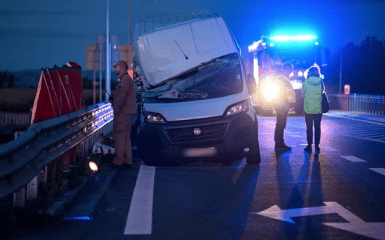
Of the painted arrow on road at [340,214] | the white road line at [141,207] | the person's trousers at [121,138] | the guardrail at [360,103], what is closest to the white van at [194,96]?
the person's trousers at [121,138]

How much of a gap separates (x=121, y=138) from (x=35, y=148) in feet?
14.0

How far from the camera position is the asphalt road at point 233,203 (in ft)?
21.6

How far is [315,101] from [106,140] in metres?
4.99

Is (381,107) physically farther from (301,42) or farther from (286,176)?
(286,176)

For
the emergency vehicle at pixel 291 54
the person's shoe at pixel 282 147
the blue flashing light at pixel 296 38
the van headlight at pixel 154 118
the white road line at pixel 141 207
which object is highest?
the blue flashing light at pixel 296 38

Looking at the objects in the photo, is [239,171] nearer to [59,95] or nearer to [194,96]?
[194,96]

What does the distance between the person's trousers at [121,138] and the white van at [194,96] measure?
0.45 m

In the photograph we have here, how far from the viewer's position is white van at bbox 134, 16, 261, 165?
1182 centimetres

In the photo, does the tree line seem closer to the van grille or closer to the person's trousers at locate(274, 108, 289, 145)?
the person's trousers at locate(274, 108, 289, 145)

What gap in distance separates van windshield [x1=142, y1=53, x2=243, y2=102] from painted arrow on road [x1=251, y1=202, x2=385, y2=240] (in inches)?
178

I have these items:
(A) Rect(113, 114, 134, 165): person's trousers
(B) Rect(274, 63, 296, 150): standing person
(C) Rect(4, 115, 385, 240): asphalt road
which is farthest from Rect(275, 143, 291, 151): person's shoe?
(A) Rect(113, 114, 134, 165): person's trousers

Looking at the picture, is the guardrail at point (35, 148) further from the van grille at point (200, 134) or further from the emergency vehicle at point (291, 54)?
the emergency vehicle at point (291, 54)

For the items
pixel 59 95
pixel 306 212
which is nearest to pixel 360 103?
pixel 59 95

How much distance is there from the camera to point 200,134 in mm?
11836
